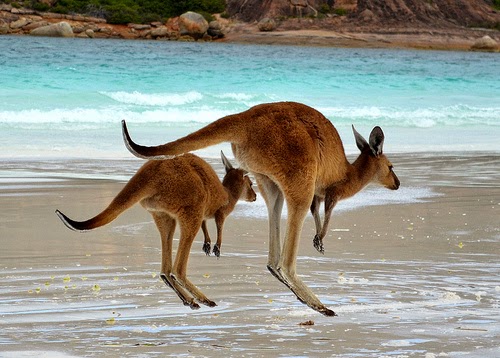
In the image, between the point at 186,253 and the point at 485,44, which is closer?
the point at 186,253

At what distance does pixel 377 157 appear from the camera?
17.3 ft

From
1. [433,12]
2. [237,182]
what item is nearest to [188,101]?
[237,182]

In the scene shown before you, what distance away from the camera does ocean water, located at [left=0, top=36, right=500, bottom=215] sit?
37.8ft

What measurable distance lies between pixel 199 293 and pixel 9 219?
2.67 meters

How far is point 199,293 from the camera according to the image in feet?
15.7

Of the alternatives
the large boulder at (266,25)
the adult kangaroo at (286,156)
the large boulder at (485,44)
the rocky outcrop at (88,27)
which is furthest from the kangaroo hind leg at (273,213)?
the large boulder at (485,44)

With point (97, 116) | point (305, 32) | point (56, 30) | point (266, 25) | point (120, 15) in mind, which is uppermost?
point (97, 116)

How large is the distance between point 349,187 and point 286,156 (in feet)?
1.88

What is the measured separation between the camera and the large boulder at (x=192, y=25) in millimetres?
58031

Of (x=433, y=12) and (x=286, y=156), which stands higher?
(x=286, y=156)

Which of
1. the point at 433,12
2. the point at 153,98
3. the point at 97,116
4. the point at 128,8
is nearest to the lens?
the point at 97,116

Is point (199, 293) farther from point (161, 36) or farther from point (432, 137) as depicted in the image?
point (161, 36)

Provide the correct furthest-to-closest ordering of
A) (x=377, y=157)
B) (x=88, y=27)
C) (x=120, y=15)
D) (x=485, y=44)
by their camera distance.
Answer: (x=485, y=44), (x=120, y=15), (x=88, y=27), (x=377, y=157)

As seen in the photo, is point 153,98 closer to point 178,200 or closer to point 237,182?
point 237,182
